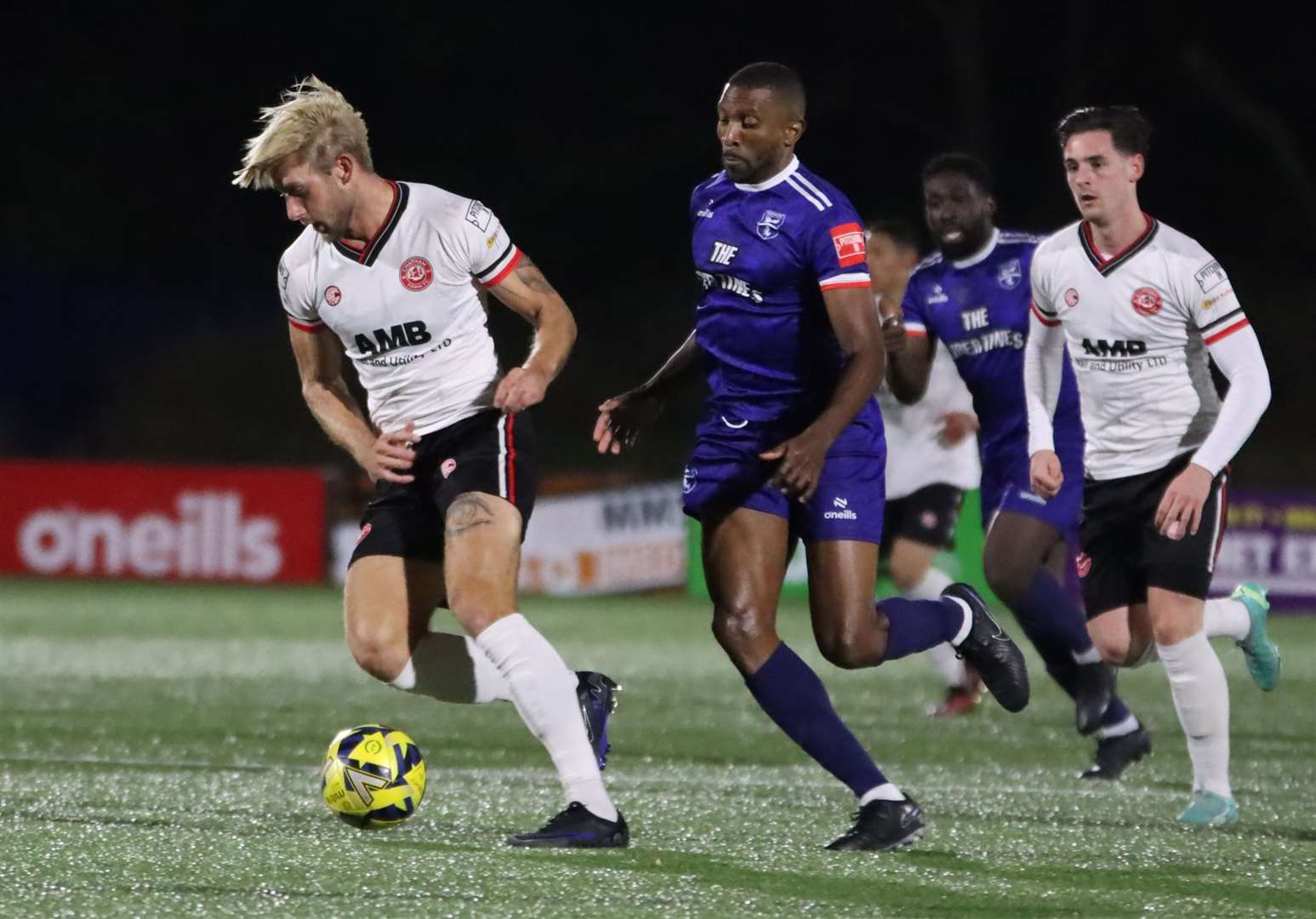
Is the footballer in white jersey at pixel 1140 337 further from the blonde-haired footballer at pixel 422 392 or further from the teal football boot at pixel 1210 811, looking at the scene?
the blonde-haired footballer at pixel 422 392

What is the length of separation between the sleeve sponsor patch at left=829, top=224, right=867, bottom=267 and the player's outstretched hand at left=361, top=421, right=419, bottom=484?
3.94ft

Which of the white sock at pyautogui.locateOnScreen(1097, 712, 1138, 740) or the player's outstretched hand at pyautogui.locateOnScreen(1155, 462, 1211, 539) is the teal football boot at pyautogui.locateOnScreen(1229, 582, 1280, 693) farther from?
the player's outstretched hand at pyautogui.locateOnScreen(1155, 462, 1211, 539)

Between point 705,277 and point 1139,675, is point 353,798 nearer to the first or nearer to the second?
point 705,277

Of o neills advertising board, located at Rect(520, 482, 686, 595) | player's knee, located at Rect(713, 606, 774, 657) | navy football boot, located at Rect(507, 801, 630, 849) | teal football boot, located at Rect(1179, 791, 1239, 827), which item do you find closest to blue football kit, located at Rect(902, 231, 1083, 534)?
teal football boot, located at Rect(1179, 791, 1239, 827)

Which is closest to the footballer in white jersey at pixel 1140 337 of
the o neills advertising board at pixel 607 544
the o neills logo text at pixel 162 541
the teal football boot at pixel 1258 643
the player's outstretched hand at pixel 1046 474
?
the player's outstretched hand at pixel 1046 474

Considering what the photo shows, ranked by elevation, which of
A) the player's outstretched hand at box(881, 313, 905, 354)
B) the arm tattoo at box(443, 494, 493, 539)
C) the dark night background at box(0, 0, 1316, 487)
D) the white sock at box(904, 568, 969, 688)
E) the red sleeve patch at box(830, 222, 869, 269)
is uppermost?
the dark night background at box(0, 0, 1316, 487)

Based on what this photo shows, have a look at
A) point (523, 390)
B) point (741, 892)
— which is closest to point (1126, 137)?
point (523, 390)

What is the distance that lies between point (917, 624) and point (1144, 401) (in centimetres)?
103

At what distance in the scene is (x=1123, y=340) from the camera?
6.00 m

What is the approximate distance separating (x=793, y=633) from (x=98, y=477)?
24.5 feet

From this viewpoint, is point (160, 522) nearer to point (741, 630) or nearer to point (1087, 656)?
point (1087, 656)

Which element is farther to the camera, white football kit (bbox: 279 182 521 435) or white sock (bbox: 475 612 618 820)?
white football kit (bbox: 279 182 521 435)

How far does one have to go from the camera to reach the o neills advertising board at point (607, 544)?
17.5m

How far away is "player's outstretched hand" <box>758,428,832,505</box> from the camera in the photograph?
16.5ft
